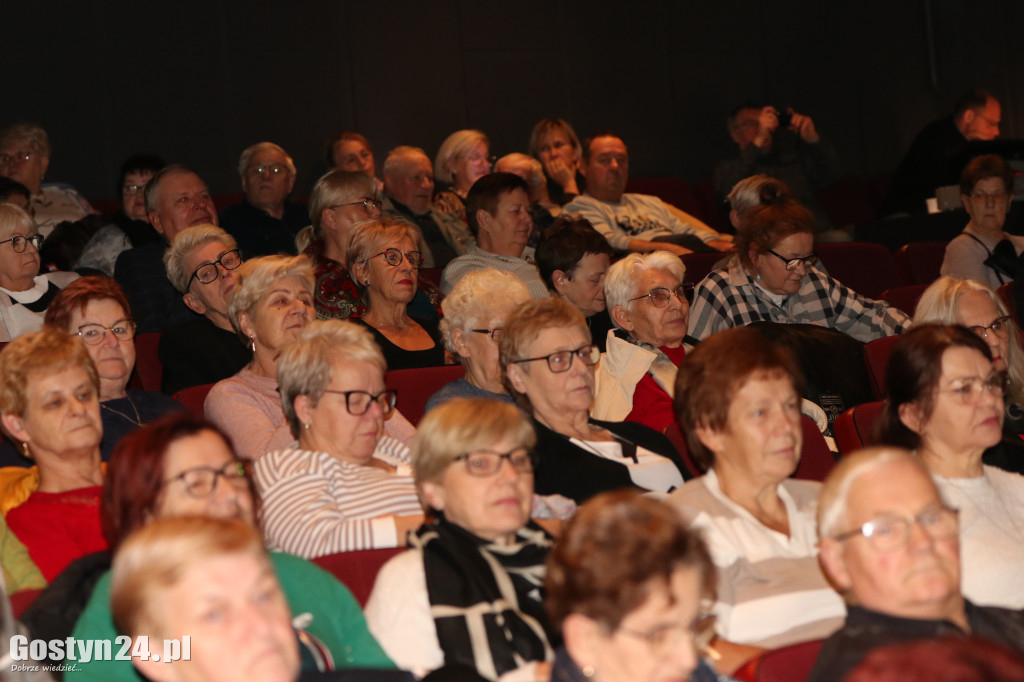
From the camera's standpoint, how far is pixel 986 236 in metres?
4.95

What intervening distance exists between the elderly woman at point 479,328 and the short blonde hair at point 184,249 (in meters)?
0.93

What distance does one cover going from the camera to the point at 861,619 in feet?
5.91

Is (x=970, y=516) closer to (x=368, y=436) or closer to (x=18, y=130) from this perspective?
(x=368, y=436)

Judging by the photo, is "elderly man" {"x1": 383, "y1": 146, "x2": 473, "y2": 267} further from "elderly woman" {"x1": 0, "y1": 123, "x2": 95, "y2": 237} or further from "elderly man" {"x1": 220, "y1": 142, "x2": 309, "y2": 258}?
"elderly woman" {"x1": 0, "y1": 123, "x2": 95, "y2": 237}

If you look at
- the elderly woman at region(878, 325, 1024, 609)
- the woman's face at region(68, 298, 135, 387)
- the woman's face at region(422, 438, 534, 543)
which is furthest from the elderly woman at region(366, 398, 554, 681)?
the woman's face at region(68, 298, 135, 387)

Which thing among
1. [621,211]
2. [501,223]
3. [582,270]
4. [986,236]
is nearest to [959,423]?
[582,270]

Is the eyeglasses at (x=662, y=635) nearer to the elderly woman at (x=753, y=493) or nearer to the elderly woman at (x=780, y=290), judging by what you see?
the elderly woman at (x=753, y=493)

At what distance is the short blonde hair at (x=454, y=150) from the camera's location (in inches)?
233

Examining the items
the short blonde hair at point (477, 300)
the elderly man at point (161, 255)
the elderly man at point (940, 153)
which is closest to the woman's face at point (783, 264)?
the short blonde hair at point (477, 300)

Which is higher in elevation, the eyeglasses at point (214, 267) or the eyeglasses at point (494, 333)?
the eyeglasses at point (214, 267)

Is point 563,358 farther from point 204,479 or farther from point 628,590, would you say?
point 628,590

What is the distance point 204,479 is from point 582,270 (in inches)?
93.0

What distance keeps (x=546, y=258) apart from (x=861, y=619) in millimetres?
2571

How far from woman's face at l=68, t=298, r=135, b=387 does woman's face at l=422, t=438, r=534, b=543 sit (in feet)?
4.31
